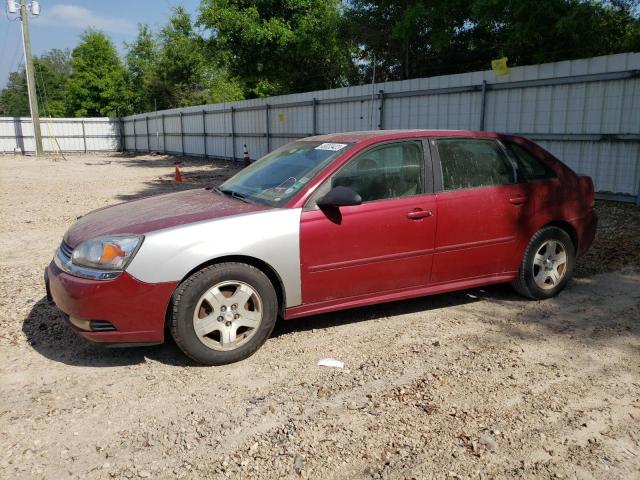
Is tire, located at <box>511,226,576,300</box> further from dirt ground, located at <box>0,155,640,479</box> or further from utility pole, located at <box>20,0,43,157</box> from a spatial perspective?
utility pole, located at <box>20,0,43,157</box>

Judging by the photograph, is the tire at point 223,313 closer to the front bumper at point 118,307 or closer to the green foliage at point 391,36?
the front bumper at point 118,307

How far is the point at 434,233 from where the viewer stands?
4.29m

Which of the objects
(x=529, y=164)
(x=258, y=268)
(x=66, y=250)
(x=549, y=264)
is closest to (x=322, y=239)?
(x=258, y=268)

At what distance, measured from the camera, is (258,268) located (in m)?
3.79

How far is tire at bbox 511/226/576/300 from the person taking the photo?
4.82 meters

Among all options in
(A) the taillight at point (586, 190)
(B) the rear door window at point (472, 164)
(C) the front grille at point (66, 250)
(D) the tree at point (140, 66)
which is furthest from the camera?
(D) the tree at point (140, 66)

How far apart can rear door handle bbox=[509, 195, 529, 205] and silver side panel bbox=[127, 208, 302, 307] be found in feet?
6.56

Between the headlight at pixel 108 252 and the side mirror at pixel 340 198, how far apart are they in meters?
1.29

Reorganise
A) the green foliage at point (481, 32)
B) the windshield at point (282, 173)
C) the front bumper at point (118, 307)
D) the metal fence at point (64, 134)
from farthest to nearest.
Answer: the metal fence at point (64, 134), the green foliage at point (481, 32), the windshield at point (282, 173), the front bumper at point (118, 307)

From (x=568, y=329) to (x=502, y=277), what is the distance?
2.31ft

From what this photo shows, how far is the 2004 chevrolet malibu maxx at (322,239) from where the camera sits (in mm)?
3479

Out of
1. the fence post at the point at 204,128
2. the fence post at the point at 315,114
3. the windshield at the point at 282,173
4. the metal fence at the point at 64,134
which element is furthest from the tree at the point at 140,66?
the windshield at the point at 282,173

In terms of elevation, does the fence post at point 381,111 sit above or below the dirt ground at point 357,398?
above

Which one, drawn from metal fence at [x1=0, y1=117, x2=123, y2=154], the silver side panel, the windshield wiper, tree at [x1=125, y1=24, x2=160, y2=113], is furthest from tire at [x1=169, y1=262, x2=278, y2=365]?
tree at [x1=125, y1=24, x2=160, y2=113]
